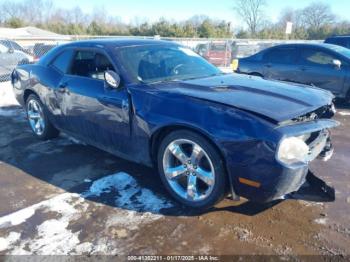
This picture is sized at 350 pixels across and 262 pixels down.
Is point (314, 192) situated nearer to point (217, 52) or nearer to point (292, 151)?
point (292, 151)

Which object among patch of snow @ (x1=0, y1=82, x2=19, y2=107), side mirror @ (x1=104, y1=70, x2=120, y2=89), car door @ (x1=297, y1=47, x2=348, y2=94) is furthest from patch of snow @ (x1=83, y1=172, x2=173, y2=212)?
car door @ (x1=297, y1=47, x2=348, y2=94)

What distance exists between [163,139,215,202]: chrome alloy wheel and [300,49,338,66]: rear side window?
5910mm

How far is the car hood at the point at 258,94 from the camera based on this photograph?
298cm

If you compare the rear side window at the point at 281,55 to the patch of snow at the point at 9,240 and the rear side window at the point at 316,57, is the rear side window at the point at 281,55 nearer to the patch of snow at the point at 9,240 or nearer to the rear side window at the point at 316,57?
the rear side window at the point at 316,57

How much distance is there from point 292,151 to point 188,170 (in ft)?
3.23

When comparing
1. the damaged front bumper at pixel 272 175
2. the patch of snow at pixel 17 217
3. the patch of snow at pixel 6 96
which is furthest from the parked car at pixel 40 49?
the damaged front bumper at pixel 272 175

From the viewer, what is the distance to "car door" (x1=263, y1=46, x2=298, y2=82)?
841cm

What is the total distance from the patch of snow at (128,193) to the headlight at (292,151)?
48.9 inches

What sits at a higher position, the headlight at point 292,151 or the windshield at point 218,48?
the headlight at point 292,151

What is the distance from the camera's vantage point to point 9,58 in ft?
40.3

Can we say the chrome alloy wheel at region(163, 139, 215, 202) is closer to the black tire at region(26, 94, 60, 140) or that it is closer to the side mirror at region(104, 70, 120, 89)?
the side mirror at region(104, 70, 120, 89)

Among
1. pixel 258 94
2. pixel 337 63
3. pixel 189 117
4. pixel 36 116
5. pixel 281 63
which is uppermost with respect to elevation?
pixel 258 94

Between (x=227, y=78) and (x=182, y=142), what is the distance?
1.21m

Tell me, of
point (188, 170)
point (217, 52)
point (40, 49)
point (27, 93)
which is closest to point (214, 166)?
point (188, 170)
